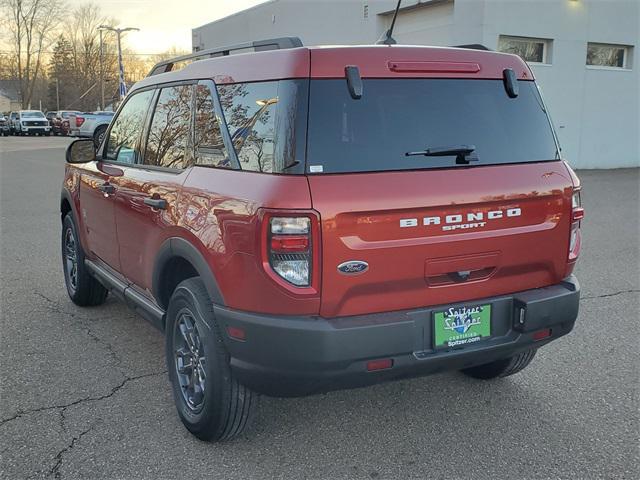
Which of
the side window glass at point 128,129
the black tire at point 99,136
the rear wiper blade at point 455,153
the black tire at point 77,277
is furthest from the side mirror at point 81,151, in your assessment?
the rear wiper blade at point 455,153

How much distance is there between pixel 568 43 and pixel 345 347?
701 inches

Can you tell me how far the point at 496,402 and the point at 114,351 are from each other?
2.63 m

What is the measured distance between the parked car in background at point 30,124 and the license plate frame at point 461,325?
4935 cm

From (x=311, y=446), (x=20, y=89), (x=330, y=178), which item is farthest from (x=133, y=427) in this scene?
(x=20, y=89)

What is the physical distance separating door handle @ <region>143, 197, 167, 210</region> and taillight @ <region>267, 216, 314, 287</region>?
105cm

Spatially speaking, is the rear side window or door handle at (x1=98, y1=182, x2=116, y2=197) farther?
door handle at (x1=98, y1=182, x2=116, y2=197)

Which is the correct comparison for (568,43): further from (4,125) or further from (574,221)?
(4,125)

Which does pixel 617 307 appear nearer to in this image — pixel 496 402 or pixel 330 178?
pixel 496 402

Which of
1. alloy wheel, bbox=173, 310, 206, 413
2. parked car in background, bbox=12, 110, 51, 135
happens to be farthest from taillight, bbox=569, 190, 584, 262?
parked car in background, bbox=12, 110, 51, 135

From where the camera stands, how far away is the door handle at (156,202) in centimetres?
347

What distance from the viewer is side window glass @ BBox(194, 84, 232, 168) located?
10.3 ft

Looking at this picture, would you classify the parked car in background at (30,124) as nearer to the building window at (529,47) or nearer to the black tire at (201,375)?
the building window at (529,47)

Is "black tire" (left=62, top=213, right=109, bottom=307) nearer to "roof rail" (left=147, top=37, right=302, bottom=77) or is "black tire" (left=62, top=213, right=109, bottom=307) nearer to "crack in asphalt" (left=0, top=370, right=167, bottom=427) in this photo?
"crack in asphalt" (left=0, top=370, right=167, bottom=427)

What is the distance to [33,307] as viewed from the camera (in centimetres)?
550
